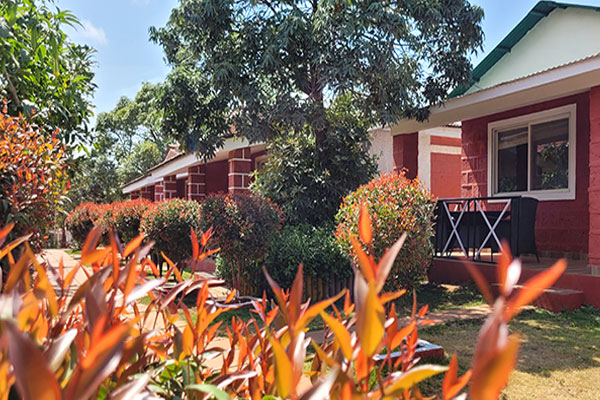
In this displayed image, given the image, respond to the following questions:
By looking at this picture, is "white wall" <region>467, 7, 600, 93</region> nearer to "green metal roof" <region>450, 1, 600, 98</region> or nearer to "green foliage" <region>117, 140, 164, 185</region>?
"green metal roof" <region>450, 1, 600, 98</region>

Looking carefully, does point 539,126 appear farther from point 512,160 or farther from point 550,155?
point 512,160

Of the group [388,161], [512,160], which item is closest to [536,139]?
[512,160]

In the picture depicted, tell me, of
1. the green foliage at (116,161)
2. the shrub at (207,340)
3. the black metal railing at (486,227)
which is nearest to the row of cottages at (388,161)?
the black metal railing at (486,227)

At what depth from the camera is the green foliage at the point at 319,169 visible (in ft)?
25.8

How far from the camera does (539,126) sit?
845 centimetres

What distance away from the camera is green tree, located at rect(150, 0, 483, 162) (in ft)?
21.8

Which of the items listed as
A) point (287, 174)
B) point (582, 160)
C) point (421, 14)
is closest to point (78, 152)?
point (287, 174)

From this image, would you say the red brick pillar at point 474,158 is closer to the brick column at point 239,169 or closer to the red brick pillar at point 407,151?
the red brick pillar at point 407,151

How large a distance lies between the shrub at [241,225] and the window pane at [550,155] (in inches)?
→ 202

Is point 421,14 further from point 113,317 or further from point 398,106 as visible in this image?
point 113,317

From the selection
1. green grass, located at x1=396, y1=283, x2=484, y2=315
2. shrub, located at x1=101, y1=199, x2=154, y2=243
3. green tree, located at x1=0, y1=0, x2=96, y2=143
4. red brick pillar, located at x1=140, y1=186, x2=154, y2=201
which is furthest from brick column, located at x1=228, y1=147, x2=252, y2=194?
red brick pillar, located at x1=140, y1=186, x2=154, y2=201

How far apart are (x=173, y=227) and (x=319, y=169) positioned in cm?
287

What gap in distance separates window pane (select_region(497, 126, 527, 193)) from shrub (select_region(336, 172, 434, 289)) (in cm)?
393

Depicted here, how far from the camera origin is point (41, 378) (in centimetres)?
40
